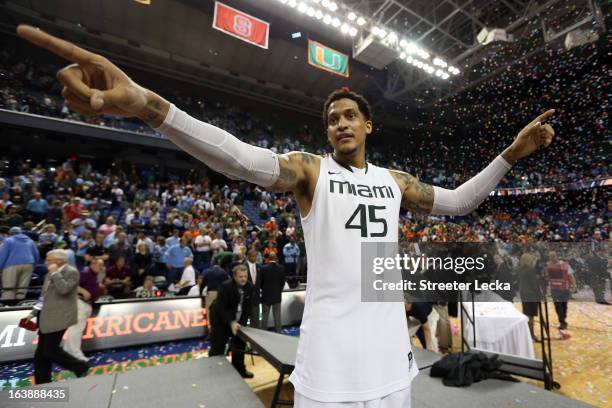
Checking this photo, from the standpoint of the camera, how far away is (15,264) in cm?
640

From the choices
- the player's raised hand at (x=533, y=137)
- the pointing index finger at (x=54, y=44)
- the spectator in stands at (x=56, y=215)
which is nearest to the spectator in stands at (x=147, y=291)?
the spectator in stands at (x=56, y=215)

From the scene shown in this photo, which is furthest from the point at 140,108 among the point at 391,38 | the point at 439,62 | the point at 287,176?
the point at 439,62

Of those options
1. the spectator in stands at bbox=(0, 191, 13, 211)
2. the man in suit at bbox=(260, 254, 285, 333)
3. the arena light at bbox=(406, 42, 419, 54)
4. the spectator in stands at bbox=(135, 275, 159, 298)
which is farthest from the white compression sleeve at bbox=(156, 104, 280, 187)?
the arena light at bbox=(406, 42, 419, 54)

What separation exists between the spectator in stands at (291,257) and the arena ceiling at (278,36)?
973 cm

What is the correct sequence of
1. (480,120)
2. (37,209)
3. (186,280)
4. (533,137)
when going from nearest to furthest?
(533,137) → (186,280) → (37,209) → (480,120)

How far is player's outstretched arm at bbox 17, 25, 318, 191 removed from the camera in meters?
0.94

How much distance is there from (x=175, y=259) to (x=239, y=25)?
408 inches

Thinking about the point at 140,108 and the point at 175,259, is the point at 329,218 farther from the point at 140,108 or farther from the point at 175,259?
the point at 175,259

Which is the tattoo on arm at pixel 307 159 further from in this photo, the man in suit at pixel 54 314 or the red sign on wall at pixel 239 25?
the red sign on wall at pixel 239 25

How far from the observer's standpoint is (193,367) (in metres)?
3.63

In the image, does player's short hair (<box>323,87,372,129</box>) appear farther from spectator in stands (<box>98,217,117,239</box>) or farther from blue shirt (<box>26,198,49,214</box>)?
blue shirt (<box>26,198,49,214</box>)

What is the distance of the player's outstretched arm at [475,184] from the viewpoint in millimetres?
1780

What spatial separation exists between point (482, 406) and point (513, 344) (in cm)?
247

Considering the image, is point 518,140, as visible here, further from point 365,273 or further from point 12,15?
point 12,15
